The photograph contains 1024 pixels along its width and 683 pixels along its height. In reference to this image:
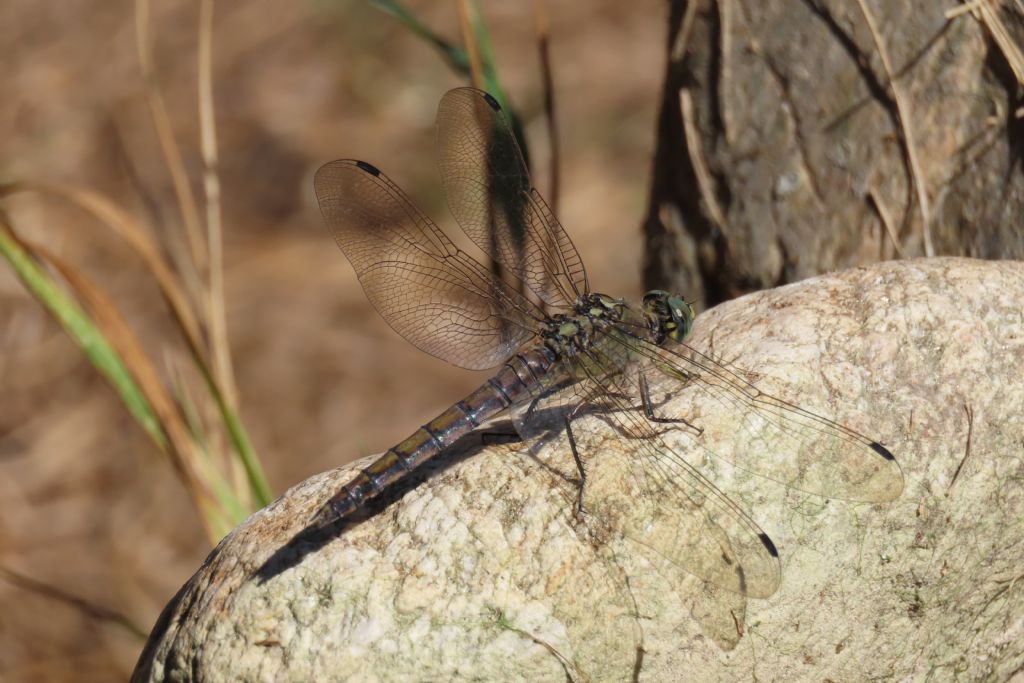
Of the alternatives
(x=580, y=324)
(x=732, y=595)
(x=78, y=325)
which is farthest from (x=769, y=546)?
(x=78, y=325)

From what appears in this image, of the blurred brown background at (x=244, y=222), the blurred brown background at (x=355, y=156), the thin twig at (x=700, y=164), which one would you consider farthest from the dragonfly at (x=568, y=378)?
the blurred brown background at (x=244, y=222)

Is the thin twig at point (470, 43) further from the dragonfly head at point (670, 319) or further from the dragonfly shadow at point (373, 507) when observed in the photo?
the dragonfly shadow at point (373, 507)

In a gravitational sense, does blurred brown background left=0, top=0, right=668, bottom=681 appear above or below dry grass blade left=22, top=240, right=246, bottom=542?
above

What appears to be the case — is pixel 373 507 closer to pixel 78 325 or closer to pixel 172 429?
pixel 172 429

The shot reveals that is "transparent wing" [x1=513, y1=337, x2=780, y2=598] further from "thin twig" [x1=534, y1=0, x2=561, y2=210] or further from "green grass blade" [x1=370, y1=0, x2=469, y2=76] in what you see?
"green grass blade" [x1=370, y1=0, x2=469, y2=76]

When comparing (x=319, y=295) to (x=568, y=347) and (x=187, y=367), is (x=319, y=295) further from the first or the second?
(x=568, y=347)

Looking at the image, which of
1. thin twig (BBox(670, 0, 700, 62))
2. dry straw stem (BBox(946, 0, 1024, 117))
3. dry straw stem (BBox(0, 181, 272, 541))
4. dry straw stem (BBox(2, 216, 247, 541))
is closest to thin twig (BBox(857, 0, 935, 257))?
dry straw stem (BBox(946, 0, 1024, 117))
